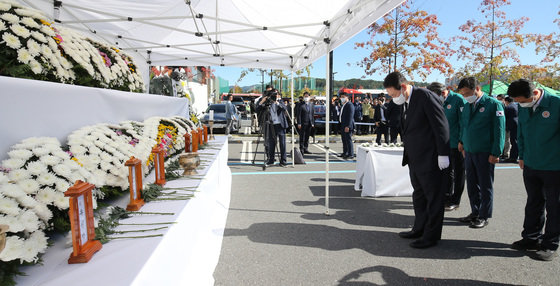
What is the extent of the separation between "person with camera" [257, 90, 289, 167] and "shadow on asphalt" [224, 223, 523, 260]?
4.35 m

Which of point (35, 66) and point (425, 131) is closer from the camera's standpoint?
point (35, 66)

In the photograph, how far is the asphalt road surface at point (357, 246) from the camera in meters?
2.95

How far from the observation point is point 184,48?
26.6ft

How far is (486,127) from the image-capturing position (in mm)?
4199

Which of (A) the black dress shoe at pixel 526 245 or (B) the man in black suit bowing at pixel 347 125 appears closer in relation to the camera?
(A) the black dress shoe at pixel 526 245

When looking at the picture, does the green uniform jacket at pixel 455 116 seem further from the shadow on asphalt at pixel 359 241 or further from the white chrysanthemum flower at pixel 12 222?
the white chrysanthemum flower at pixel 12 222

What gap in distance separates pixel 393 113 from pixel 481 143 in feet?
15.9

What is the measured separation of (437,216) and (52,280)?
3527mm

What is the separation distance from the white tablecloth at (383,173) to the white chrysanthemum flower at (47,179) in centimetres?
478

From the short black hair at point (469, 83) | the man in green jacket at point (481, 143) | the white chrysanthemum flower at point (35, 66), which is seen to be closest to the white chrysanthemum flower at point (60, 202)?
the white chrysanthemum flower at point (35, 66)

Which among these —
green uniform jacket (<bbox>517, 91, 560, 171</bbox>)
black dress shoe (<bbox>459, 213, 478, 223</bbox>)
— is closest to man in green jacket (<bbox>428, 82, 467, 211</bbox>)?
black dress shoe (<bbox>459, 213, 478, 223</bbox>)

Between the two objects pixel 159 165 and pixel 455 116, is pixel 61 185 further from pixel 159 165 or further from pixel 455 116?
pixel 455 116

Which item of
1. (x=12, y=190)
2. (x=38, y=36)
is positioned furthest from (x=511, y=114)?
(x=12, y=190)

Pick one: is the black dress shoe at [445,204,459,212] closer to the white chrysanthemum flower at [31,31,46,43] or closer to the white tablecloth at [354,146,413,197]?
the white tablecloth at [354,146,413,197]
